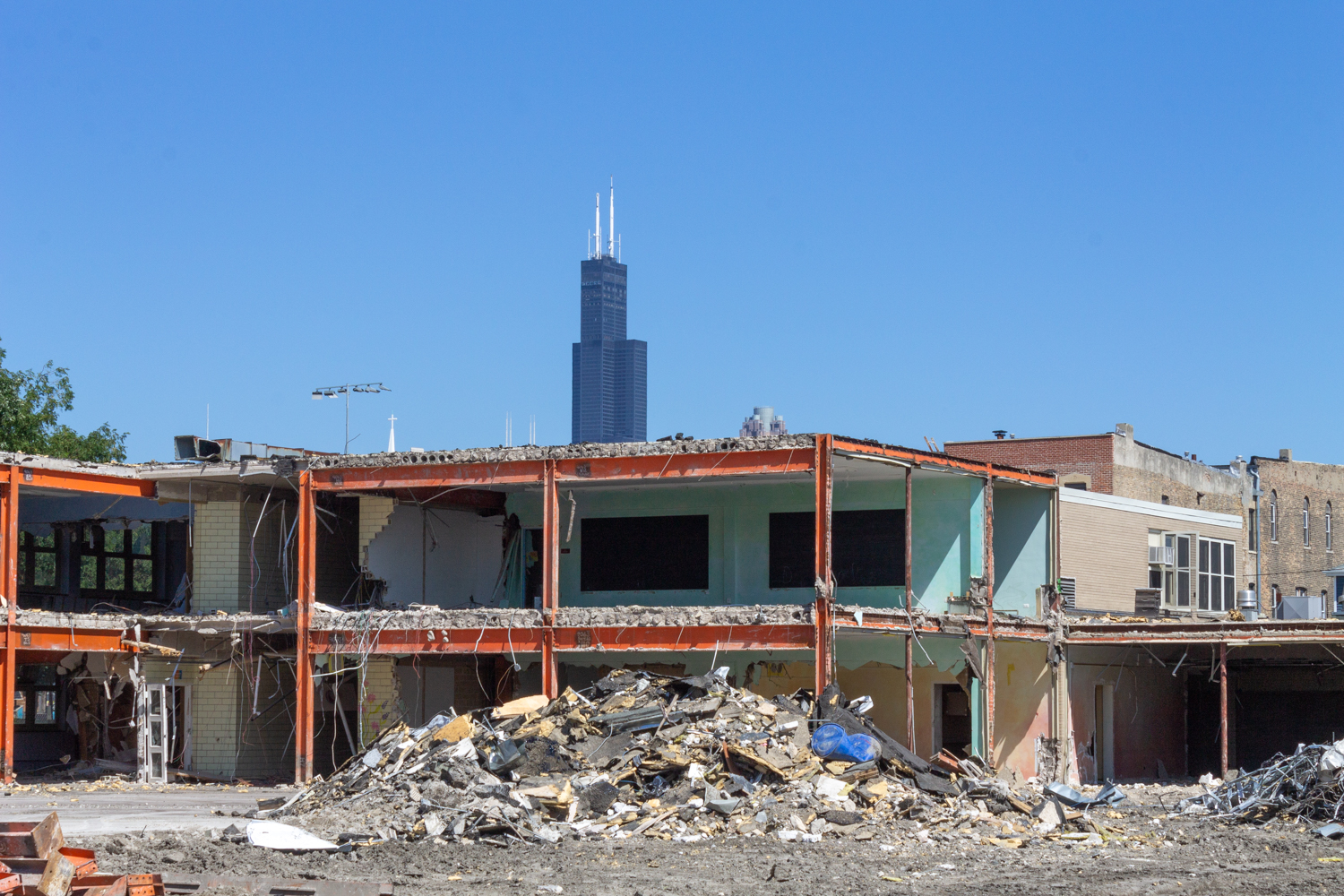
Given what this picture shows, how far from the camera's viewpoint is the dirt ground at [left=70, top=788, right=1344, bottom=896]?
16.5 meters

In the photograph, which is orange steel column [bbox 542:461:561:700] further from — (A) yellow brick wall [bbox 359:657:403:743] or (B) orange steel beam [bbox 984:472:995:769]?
(B) orange steel beam [bbox 984:472:995:769]

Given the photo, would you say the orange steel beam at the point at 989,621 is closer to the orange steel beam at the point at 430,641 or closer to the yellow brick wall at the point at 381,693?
the orange steel beam at the point at 430,641

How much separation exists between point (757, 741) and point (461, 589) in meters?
13.2

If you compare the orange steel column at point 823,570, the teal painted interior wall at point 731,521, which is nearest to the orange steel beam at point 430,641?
the teal painted interior wall at point 731,521

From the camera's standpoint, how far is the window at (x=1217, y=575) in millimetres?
37375

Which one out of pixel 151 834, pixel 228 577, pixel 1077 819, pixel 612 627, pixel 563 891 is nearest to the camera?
pixel 563 891

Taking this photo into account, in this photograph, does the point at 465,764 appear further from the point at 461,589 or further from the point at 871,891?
the point at 461,589

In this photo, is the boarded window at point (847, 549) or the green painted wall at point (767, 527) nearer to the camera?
the boarded window at point (847, 549)

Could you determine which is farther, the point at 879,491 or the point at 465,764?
the point at 879,491

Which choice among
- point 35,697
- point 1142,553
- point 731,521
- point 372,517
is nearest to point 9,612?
point 372,517

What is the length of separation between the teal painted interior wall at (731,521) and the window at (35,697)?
13678 millimetres

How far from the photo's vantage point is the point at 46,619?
29547 mm

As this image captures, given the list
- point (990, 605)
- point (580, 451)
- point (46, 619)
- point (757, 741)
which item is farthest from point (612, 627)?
point (46, 619)

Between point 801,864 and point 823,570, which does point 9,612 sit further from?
point 801,864
